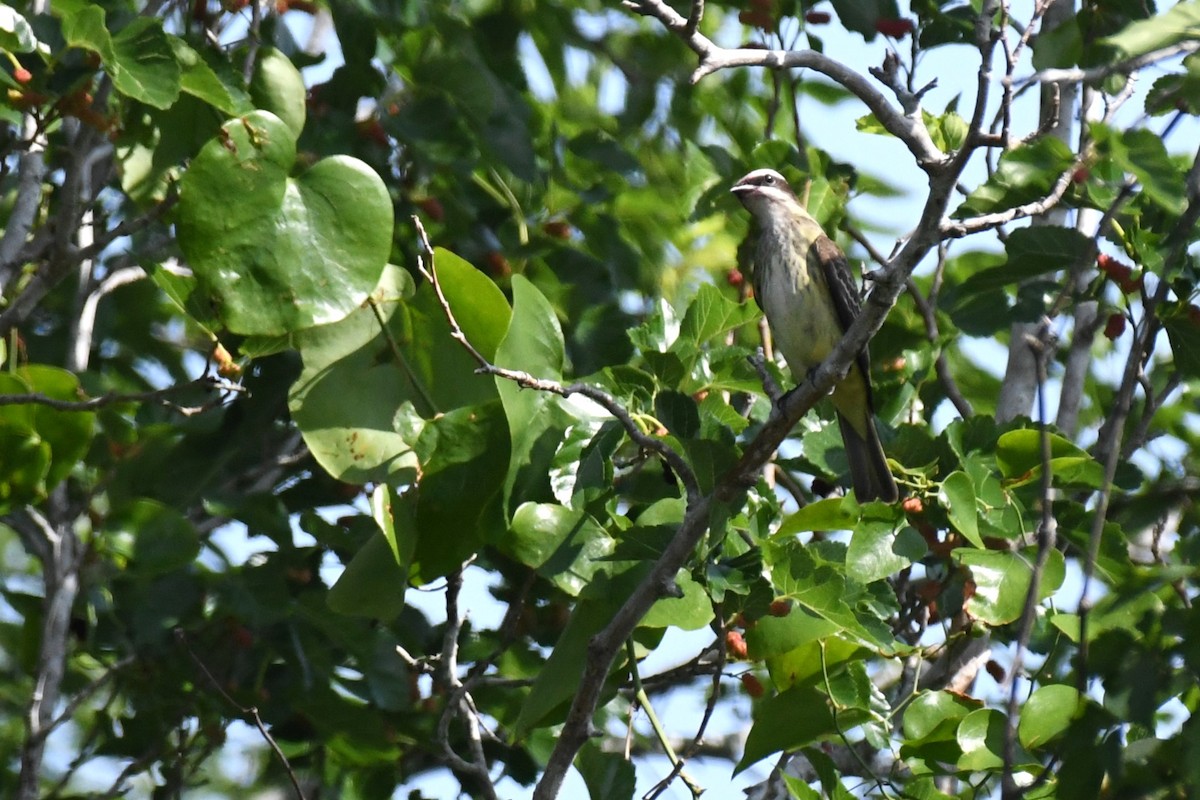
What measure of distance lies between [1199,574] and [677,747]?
13.8 feet

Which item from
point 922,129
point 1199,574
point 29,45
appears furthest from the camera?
point 29,45

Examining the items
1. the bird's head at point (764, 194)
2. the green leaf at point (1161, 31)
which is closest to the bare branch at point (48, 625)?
the bird's head at point (764, 194)

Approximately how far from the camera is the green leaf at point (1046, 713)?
331 cm

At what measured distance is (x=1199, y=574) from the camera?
244cm

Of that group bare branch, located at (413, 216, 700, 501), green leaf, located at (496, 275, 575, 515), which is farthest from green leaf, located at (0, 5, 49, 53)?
green leaf, located at (496, 275, 575, 515)

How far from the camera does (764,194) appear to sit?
5492 millimetres

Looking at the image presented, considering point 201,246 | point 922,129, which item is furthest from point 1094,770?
point 201,246

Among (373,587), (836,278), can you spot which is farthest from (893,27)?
(373,587)

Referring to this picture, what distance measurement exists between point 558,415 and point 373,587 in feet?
2.06

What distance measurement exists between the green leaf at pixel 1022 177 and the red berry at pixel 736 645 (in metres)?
1.18

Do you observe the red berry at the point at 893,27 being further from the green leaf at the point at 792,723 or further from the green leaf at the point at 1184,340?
the green leaf at the point at 792,723

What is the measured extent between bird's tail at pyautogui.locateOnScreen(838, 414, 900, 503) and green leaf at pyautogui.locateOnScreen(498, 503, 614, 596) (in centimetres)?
99

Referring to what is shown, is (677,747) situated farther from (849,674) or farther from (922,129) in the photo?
(922,129)

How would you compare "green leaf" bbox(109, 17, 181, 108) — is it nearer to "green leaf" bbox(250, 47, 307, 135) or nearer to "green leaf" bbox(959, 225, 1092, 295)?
"green leaf" bbox(250, 47, 307, 135)
